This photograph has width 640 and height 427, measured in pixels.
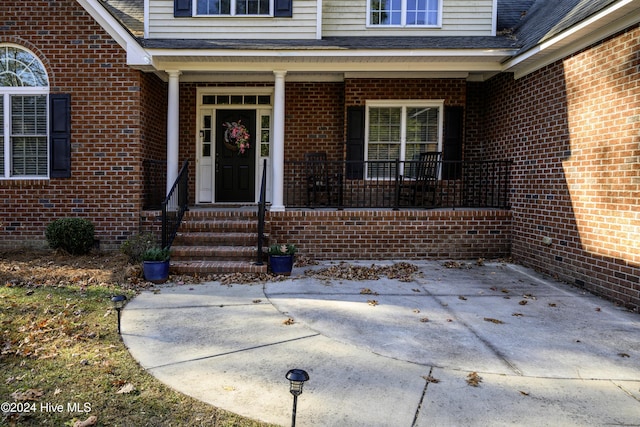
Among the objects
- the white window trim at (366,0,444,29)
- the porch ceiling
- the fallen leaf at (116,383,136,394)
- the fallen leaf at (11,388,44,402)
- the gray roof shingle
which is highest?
the white window trim at (366,0,444,29)

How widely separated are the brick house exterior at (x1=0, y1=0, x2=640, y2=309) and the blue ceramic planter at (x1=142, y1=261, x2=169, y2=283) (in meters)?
2.01

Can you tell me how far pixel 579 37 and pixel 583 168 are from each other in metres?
1.73

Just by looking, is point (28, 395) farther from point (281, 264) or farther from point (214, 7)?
point (214, 7)

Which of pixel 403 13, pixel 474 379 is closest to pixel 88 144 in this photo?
pixel 403 13

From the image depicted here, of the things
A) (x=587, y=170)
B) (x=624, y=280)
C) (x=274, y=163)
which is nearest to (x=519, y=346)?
(x=624, y=280)

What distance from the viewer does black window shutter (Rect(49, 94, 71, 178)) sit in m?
7.53

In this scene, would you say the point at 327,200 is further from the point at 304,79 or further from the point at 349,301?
the point at 349,301

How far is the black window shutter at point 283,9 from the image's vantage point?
8.40m

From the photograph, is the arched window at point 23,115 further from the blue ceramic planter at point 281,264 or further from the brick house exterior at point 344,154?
the blue ceramic planter at point 281,264

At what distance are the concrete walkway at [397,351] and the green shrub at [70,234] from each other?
2379mm

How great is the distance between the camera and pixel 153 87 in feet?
27.7

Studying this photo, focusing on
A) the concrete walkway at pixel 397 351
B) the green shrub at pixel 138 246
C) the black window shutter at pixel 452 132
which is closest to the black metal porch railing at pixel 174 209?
the green shrub at pixel 138 246

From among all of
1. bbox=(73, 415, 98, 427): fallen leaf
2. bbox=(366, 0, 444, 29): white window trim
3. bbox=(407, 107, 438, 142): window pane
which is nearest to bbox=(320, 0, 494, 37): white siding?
bbox=(366, 0, 444, 29): white window trim

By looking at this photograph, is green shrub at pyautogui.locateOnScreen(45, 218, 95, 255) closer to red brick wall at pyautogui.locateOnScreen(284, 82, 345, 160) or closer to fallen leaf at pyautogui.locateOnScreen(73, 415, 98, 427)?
red brick wall at pyautogui.locateOnScreen(284, 82, 345, 160)
